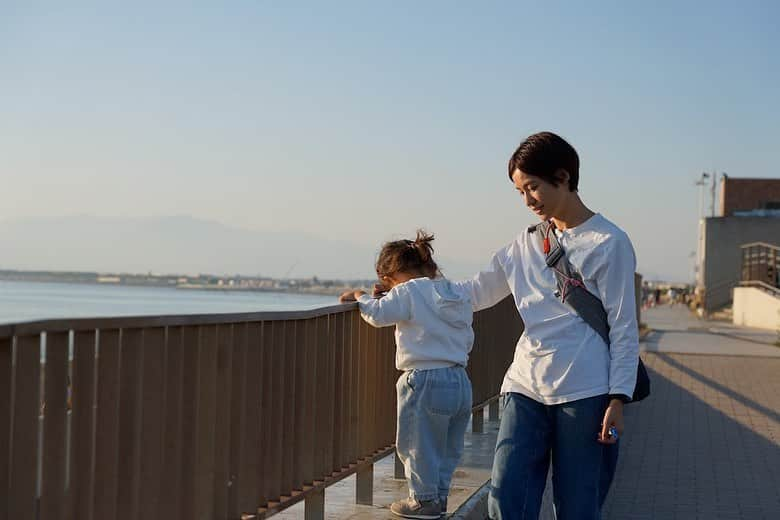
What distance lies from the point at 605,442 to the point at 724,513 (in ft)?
13.4

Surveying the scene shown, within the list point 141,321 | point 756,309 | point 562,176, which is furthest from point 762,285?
point 141,321

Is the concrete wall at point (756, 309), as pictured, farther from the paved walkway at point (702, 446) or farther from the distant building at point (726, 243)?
the paved walkway at point (702, 446)

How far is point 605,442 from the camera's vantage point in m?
3.96

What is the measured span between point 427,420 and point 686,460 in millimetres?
4668

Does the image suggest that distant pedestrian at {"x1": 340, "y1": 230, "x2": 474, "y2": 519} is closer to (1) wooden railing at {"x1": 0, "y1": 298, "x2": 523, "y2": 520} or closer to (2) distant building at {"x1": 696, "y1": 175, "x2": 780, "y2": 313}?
(1) wooden railing at {"x1": 0, "y1": 298, "x2": 523, "y2": 520}

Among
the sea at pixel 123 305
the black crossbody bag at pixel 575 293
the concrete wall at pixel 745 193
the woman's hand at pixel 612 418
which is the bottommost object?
the sea at pixel 123 305

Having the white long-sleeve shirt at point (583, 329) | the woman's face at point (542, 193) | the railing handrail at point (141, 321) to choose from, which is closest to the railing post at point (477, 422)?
the railing handrail at point (141, 321)

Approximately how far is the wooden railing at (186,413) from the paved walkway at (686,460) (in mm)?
722

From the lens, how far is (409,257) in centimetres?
591

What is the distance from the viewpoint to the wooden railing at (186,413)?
329cm

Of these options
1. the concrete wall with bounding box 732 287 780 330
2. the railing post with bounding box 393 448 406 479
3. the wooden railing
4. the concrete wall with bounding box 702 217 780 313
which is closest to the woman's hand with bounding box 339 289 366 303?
the wooden railing

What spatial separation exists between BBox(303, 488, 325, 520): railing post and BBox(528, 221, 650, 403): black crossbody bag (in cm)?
218

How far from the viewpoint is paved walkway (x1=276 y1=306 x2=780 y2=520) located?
24.2 ft

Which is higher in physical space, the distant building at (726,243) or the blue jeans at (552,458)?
the distant building at (726,243)
